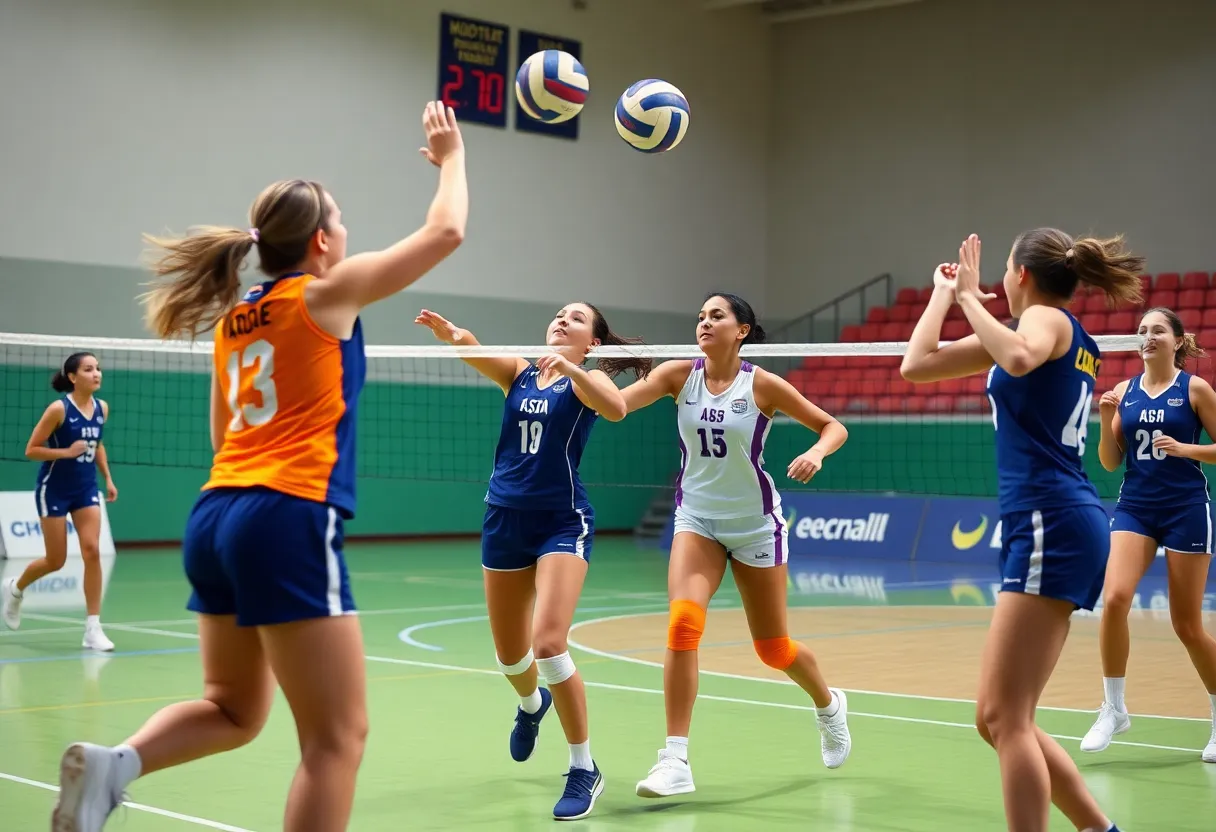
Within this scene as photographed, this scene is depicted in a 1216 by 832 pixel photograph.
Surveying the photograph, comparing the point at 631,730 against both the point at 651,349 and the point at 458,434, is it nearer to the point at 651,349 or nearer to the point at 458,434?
the point at 651,349

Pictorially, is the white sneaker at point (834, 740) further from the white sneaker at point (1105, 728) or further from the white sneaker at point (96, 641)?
the white sneaker at point (96, 641)

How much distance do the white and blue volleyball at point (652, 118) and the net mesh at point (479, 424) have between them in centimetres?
934

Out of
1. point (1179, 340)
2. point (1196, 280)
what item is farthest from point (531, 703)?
point (1196, 280)

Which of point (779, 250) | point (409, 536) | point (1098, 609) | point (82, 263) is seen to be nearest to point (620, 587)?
point (1098, 609)

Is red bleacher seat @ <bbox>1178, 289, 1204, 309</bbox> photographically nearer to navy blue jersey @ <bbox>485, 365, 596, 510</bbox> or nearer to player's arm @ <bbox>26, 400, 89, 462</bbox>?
player's arm @ <bbox>26, 400, 89, 462</bbox>

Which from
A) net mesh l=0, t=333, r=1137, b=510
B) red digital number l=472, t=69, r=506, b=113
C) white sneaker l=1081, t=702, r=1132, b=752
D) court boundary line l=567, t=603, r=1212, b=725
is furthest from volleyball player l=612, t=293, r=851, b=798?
red digital number l=472, t=69, r=506, b=113

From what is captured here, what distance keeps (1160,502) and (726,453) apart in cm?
205

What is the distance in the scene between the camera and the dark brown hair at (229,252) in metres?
3.39

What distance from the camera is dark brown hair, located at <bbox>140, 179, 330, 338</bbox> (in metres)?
3.39

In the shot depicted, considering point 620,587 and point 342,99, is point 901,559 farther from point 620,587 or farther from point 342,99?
point 342,99

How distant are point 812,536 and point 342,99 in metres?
8.29

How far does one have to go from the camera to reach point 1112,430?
663 cm

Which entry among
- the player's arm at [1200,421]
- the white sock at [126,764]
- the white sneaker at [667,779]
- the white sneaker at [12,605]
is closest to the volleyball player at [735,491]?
the white sneaker at [667,779]

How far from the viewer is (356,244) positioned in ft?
63.2
